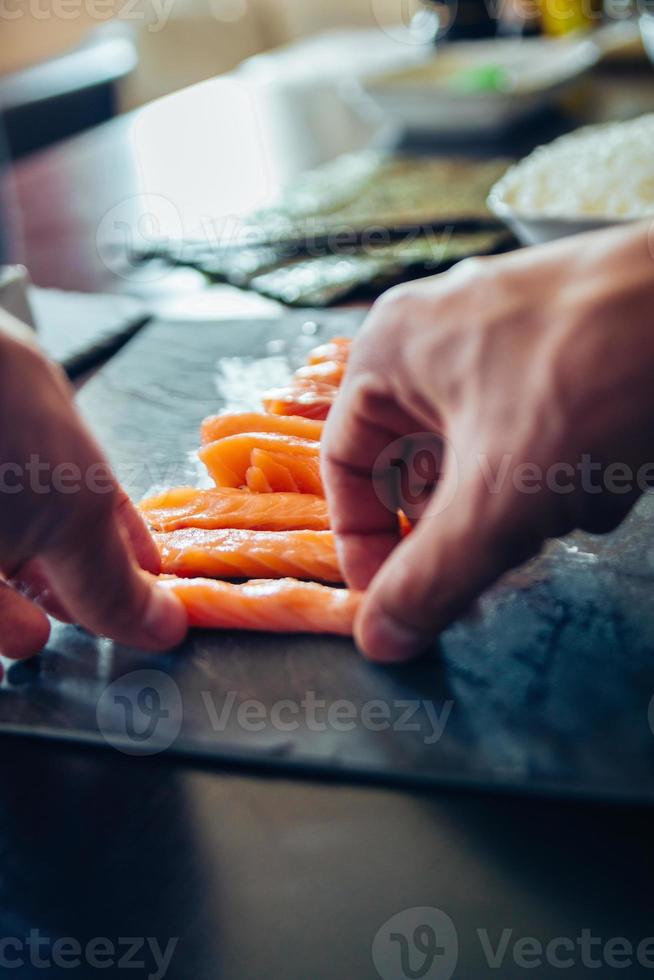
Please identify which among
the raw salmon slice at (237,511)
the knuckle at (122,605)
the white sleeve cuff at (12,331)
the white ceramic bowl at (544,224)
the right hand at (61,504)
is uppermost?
the white sleeve cuff at (12,331)

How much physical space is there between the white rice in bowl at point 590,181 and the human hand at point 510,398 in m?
1.30

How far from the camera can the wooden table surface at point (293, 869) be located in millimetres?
859

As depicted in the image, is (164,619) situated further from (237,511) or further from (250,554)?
(237,511)

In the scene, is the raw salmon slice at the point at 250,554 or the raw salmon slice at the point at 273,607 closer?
the raw salmon slice at the point at 273,607

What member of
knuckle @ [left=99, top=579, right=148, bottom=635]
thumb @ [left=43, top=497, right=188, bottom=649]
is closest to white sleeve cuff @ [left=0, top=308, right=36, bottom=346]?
thumb @ [left=43, top=497, right=188, bottom=649]

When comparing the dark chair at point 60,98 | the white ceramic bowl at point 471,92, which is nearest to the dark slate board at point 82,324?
the white ceramic bowl at point 471,92

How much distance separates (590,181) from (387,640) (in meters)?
1.65

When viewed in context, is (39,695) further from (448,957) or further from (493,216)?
(493,216)

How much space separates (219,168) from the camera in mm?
3543

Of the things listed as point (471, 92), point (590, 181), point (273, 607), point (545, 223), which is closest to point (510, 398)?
point (273, 607)

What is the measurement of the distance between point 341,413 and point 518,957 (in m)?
0.60

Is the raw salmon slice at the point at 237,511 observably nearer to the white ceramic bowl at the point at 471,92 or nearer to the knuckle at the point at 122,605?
the knuckle at the point at 122,605

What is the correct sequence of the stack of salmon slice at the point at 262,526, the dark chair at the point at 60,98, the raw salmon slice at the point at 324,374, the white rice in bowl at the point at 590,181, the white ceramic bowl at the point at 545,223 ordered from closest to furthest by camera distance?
the stack of salmon slice at the point at 262,526, the raw salmon slice at the point at 324,374, the white ceramic bowl at the point at 545,223, the white rice in bowl at the point at 590,181, the dark chair at the point at 60,98

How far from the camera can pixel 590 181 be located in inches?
90.7
